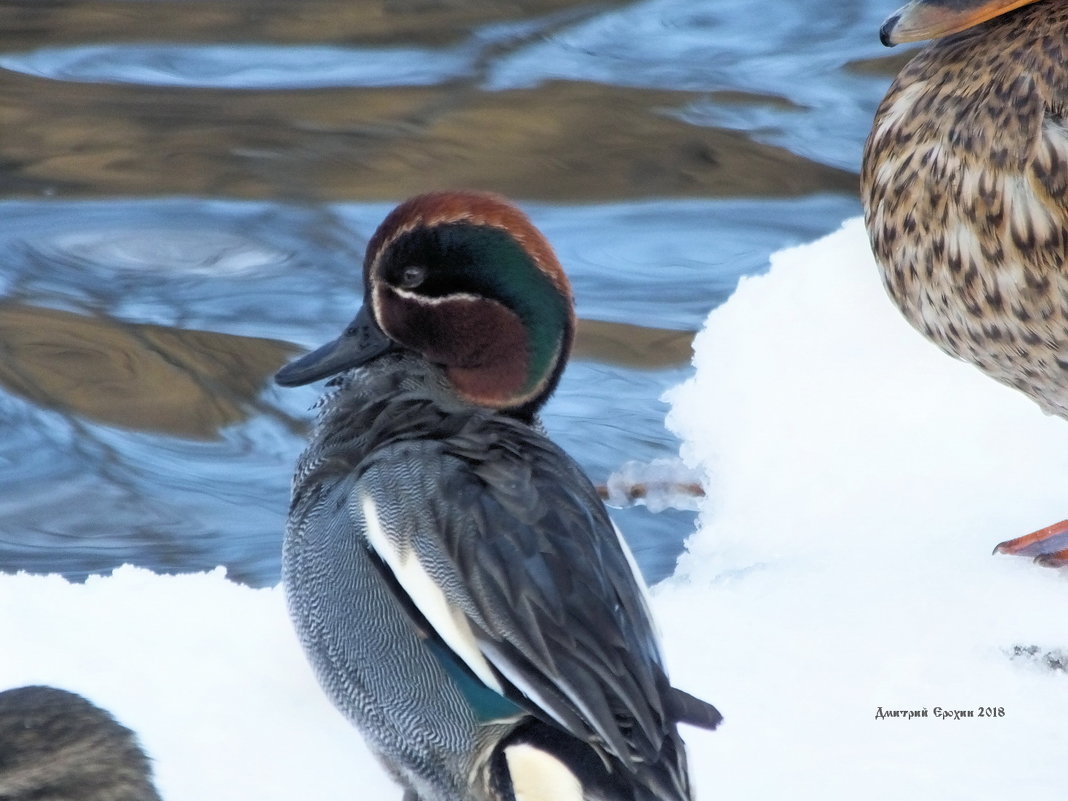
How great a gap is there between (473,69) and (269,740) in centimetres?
403

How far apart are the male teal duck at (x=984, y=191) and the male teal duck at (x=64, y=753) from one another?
1647mm

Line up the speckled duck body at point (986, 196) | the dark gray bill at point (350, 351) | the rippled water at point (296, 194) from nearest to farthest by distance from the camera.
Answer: the dark gray bill at point (350, 351) → the speckled duck body at point (986, 196) → the rippled water at point (296, 194)

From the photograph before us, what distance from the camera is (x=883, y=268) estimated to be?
3.21m

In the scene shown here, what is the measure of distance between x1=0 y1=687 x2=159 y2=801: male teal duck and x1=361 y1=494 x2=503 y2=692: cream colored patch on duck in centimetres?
43

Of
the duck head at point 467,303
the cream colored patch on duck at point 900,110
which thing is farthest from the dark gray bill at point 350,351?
the cream colored patch on duck at point 900,110

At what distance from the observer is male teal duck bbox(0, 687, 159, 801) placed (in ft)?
6.99

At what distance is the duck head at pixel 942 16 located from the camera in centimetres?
302

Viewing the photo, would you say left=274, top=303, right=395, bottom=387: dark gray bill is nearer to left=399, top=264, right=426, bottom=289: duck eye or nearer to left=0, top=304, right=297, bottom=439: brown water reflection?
left=399, top=264, right=426, bottom=289: duck eye

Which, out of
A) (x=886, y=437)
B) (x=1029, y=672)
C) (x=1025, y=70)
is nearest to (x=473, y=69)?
(x=886, y=437)

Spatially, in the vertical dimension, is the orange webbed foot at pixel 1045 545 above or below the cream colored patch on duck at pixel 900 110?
below

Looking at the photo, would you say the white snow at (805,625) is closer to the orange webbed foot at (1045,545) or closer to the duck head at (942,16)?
the orange webbed foot at (1045,545)

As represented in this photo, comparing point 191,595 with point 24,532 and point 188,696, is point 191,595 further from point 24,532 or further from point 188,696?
point 24,532

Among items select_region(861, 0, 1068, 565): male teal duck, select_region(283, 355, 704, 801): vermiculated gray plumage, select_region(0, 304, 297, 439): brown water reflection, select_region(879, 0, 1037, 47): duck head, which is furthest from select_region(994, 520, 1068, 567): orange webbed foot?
select_region(0, 304, 297, 439): brown water reflection

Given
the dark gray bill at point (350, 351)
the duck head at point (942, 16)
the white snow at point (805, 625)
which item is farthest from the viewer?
the duck head at point (942, 16)
